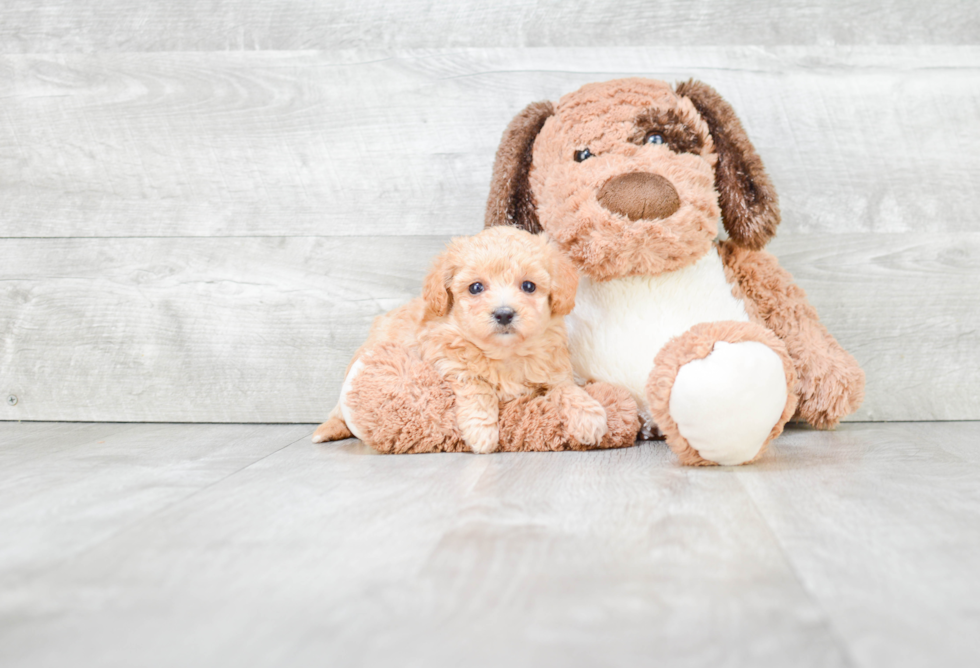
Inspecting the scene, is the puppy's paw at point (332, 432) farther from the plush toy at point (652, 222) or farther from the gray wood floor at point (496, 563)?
the plush toy at point (652, 222)

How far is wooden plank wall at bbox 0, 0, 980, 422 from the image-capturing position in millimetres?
1192

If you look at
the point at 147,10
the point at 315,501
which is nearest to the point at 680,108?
the point at 315,501

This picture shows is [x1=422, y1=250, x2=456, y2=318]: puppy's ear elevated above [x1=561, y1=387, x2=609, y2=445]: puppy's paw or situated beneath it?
elevated above

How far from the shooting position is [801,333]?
1056 mm

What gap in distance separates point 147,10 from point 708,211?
1002mm

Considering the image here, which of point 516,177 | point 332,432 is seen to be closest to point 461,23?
point 516,177

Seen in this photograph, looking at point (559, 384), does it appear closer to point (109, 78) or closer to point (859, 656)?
point (859, 656)

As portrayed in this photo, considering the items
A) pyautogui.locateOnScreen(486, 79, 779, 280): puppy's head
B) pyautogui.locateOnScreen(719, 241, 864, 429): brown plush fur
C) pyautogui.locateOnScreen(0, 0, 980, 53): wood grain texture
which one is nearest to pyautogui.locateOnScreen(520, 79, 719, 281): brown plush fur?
pyautogui.locateOnScreen(486, 79, 779, 280): puppy's head

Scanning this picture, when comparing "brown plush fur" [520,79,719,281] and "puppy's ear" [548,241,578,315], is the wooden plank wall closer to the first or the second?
"brown plush fur" [520,79,719,281]

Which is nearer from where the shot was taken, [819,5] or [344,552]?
[344,552]

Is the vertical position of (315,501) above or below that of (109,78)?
below

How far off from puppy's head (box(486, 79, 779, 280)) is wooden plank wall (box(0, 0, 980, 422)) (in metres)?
0.19

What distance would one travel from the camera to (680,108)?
1.01m

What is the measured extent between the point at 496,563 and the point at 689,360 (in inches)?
14.9
